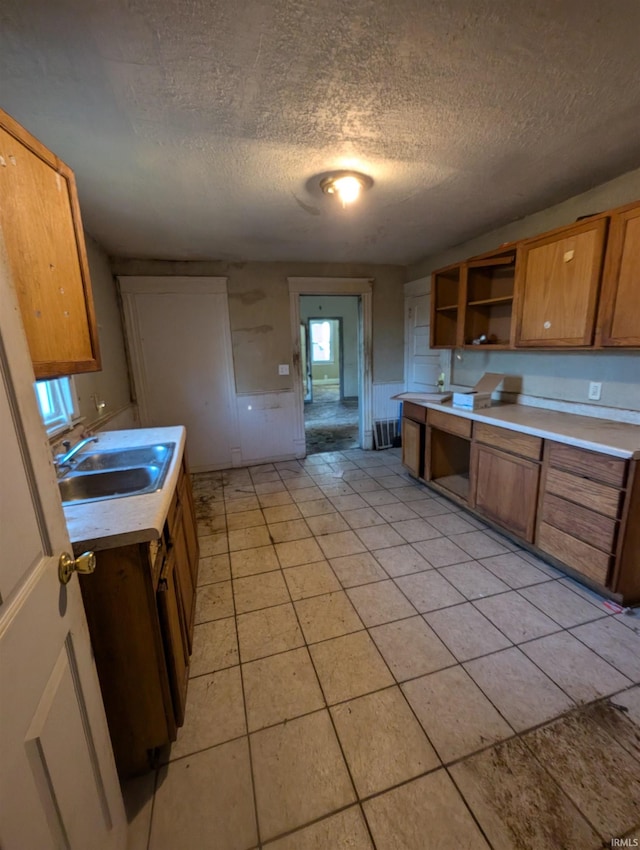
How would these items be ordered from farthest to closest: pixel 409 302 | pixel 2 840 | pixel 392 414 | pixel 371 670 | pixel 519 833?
pixel 392 414 → pixel 409 302 → pixel 371 670 → pixel 519 833 → pixel 2 840

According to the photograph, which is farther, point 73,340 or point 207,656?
point 207,656

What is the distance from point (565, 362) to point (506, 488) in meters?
1.01

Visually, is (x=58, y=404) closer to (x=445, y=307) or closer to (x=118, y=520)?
(x=118, y=520)

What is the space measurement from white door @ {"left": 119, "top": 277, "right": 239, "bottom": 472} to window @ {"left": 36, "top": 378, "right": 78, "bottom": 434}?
1612 millimetres

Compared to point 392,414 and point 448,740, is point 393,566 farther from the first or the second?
point 392,414

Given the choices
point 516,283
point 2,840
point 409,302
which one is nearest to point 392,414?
point 409,302

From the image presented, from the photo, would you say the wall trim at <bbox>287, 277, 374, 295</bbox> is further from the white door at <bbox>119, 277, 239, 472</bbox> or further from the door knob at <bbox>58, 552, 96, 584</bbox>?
the door knob at <bbox>58, 552, 96, 584</bbox>

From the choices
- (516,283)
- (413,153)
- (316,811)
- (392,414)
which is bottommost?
(316,811)

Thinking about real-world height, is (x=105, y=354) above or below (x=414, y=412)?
above

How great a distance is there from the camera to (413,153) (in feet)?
5.89

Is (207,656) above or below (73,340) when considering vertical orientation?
below

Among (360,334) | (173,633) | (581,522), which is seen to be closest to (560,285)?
(581,522)

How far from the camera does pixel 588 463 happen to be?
1883mm

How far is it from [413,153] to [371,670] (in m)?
2.48
